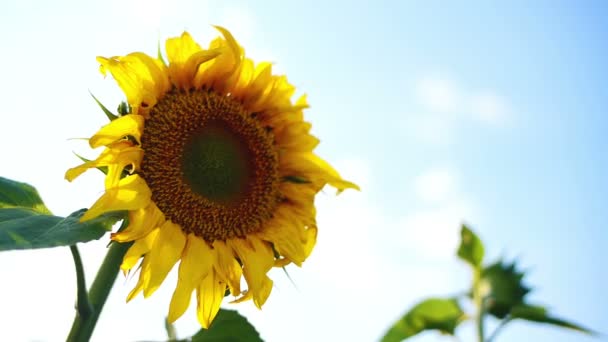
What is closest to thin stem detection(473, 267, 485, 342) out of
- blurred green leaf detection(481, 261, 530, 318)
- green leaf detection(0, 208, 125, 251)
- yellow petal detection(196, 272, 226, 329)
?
blurred green leaf detection(481, 261, 530, 318)

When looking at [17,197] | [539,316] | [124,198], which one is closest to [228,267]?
[124,198]

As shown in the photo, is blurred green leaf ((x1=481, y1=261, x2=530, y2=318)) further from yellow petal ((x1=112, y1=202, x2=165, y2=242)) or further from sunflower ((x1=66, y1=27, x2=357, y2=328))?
yellow petal ((x1=112, y1=202, x2=165, y2=242))

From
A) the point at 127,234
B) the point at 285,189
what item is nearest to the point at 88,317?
the point at 127,234

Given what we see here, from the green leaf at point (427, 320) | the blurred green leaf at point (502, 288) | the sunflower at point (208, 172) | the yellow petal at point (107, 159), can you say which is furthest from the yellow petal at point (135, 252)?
the blurred green leaf at point (502, 288)

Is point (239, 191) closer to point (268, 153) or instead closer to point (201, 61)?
point (268, 153)

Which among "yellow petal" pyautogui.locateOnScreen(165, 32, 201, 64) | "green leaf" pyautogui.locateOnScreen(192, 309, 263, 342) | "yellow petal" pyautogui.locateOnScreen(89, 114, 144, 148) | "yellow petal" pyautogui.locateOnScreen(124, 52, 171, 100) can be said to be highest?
"yellow petal" pyautogui.locateOnScreen(165, 32, 201, 64)

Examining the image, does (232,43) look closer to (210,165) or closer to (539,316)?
(210,165)
